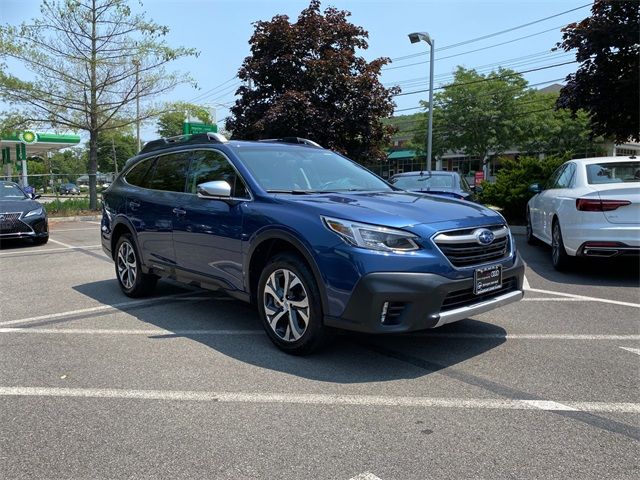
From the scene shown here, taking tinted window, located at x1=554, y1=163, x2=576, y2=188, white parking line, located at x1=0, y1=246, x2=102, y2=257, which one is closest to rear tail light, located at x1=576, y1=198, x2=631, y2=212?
tinted window, located at x1=554, y1=163, x2=576, y2=188

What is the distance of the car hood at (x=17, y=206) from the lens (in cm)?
1170

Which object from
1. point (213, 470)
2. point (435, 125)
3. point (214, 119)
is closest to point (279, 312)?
point (213, 470)

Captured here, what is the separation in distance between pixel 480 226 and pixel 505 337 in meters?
1.15

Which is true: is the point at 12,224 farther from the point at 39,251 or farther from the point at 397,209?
the point at 397,209

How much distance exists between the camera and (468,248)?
14.0ft

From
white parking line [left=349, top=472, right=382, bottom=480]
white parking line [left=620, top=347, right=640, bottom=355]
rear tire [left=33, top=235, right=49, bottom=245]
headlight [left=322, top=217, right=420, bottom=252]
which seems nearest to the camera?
white parking line [left=349, top=472, right=382, bottom=480]

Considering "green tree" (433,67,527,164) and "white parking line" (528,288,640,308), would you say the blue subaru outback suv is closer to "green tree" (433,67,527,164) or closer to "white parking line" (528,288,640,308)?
"white parking line" (528,288,640,308)

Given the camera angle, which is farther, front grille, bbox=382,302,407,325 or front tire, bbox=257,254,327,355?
front tire, bbox=257,254,327,355

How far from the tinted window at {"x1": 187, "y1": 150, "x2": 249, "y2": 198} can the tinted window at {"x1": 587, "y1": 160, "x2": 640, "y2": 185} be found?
4955mm

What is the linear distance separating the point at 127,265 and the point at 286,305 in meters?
3.05

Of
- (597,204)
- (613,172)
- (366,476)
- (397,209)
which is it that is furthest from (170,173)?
(613,172)

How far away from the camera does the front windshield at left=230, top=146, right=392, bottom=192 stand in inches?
202

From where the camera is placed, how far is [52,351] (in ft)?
15.7

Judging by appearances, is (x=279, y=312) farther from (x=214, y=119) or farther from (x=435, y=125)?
(x=435, y=125)
